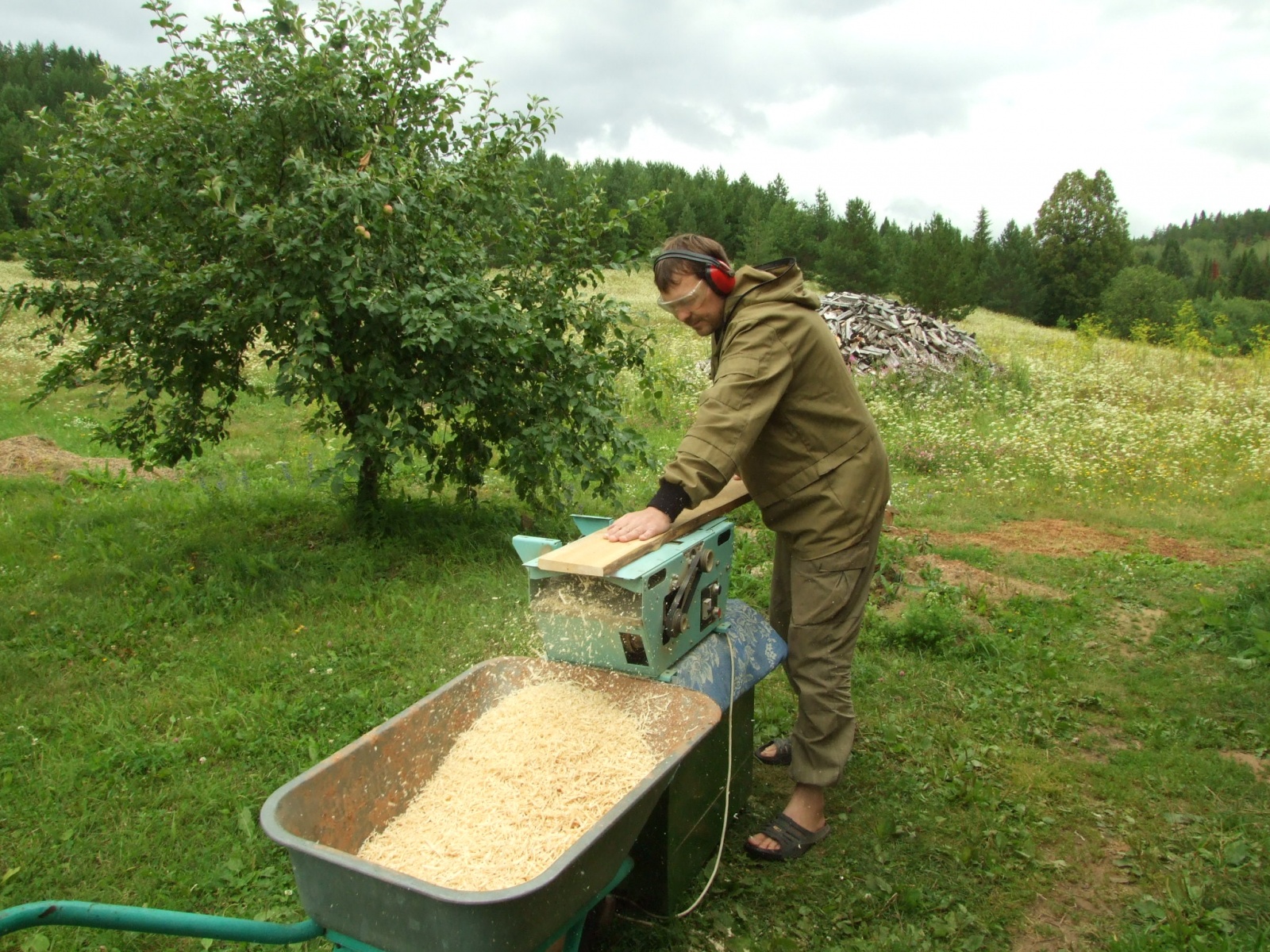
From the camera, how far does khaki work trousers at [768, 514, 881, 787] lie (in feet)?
10.1

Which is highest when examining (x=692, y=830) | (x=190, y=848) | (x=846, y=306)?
(x=846, y=306)

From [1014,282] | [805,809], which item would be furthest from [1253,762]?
[1014,282]

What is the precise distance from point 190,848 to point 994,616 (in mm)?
4384

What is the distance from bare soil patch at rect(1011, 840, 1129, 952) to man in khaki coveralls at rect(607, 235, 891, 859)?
0.76 meters

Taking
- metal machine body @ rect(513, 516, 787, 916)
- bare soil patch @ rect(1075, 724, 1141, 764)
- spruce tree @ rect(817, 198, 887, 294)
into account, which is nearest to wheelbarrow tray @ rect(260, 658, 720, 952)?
metal machine body @ rect(513, 516, 787, 916)

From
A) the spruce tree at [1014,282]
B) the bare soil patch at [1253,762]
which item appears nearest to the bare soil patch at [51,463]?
the bare soil patch at [1253,762]

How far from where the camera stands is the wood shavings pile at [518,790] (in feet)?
7.86

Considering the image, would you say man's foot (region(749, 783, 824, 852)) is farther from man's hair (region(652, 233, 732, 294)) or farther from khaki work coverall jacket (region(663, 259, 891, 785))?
man's hair (region(652, 233, 732, 294))

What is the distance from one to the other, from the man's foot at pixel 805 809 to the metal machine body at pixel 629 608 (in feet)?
2.45

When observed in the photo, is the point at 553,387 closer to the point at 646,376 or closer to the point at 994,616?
the point at 646,376

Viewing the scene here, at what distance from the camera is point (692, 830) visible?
3020mm

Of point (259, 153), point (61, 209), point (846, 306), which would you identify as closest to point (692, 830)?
point (259, 153)

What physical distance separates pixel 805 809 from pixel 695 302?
1.87m

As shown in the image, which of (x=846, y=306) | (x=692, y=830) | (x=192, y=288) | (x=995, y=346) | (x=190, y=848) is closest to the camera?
(x=692, y=830)
